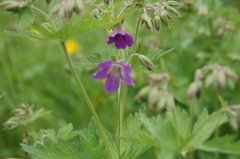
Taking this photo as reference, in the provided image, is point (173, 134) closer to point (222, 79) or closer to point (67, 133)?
point (222, 79)

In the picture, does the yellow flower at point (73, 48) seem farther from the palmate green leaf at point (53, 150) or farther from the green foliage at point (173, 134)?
the green foliage at point (173, 134)

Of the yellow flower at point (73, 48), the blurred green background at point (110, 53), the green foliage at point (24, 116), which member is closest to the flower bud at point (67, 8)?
the green foliage at point (24, 116)

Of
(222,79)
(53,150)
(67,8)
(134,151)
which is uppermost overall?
(67,8)

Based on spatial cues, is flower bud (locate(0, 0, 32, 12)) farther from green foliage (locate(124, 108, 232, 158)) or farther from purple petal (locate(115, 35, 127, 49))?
green foliage (locate(124, 108, 232, 158))

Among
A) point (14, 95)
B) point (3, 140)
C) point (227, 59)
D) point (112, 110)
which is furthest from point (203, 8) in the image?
point (3, 140)

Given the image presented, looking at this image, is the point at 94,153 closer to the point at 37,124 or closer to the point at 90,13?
the point at 90,13

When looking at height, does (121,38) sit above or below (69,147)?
above

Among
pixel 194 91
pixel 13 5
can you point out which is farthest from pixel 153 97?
pixel 13 5
